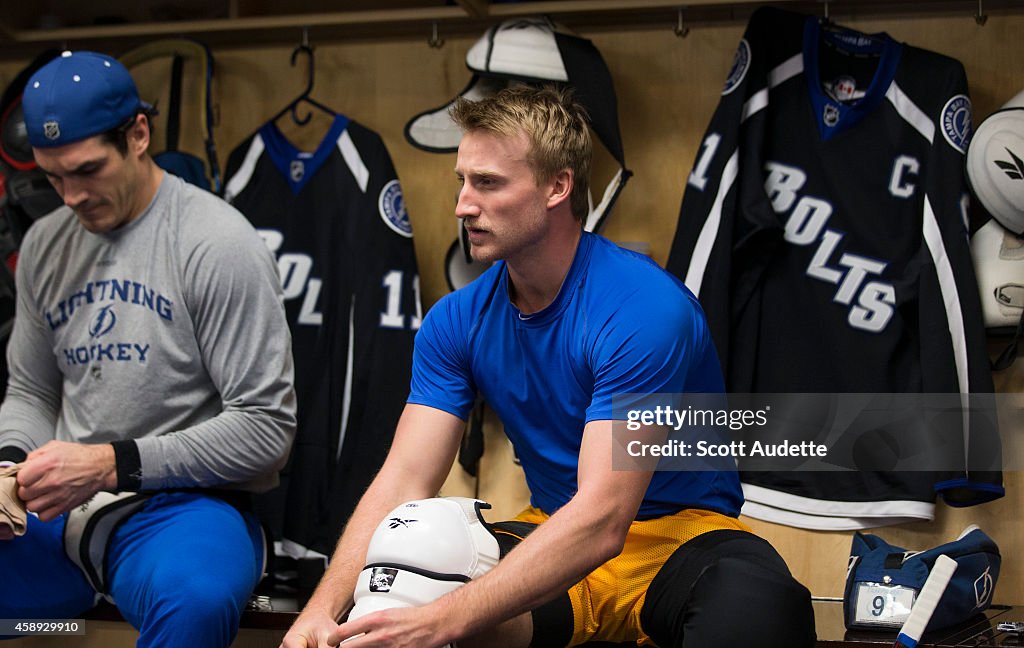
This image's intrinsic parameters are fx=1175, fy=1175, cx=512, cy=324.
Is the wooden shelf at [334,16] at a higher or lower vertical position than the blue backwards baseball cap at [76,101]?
higher

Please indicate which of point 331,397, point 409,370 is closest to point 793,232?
point 409,370

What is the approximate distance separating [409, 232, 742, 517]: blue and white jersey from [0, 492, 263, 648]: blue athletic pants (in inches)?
15.4

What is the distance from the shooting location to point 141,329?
6.50 ft

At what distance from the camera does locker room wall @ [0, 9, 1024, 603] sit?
7.79ft

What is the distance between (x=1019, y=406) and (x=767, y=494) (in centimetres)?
52

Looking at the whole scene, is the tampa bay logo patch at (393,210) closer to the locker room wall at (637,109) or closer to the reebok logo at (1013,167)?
the locker room wall at (637,109)

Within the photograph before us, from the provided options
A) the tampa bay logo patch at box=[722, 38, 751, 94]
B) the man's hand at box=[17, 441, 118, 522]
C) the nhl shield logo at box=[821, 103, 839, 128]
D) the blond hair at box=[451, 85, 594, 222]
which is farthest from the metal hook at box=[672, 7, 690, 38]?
the man's hand at box=[17, 441, 118, 522]

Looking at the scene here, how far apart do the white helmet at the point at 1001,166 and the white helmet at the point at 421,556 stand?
129cm

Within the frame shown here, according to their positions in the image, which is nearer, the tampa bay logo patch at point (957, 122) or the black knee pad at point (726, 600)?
the black knee pad at point (726, 600)

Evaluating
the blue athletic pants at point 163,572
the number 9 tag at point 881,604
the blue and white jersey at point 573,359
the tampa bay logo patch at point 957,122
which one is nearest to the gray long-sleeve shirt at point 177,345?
the blue athletic pants at point 163,572

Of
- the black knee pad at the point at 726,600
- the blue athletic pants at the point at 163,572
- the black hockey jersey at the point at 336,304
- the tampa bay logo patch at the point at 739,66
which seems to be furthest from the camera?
the black hockey jersey at the point at 336,304

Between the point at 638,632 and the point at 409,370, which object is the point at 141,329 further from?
the point at 638,632

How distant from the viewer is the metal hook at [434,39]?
2695 millimetres

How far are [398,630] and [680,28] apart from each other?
1.65 m
